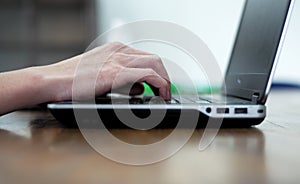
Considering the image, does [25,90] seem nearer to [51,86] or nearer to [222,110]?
[51,86]

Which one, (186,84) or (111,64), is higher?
(111,64)

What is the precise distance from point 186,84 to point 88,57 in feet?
1.86

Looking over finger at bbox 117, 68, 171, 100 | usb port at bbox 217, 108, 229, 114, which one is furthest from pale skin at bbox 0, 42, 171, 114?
usb port at bbox 217, 108, 229, 114

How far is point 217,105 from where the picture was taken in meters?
0.56

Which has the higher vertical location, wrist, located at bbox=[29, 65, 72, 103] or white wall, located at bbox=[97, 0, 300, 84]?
wrist, located at bbox=[29, 65, 72, 103]

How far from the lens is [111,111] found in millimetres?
551

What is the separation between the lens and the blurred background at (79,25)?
2414 mm

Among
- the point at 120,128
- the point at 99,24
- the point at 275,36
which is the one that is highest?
the point at 275,36

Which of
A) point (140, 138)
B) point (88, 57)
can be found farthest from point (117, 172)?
point (88, 57)

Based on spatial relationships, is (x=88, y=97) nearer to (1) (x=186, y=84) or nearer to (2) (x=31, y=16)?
(1) (x=186, y=84)

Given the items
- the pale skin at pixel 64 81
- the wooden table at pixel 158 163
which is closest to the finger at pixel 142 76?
the pale skin at pixel 64 81

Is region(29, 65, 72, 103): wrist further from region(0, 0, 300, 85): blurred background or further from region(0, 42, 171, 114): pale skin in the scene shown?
region(0, 0, 300, 85): blurred background

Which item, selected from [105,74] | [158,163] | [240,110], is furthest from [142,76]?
[158,163]

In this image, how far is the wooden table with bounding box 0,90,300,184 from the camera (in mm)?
308
